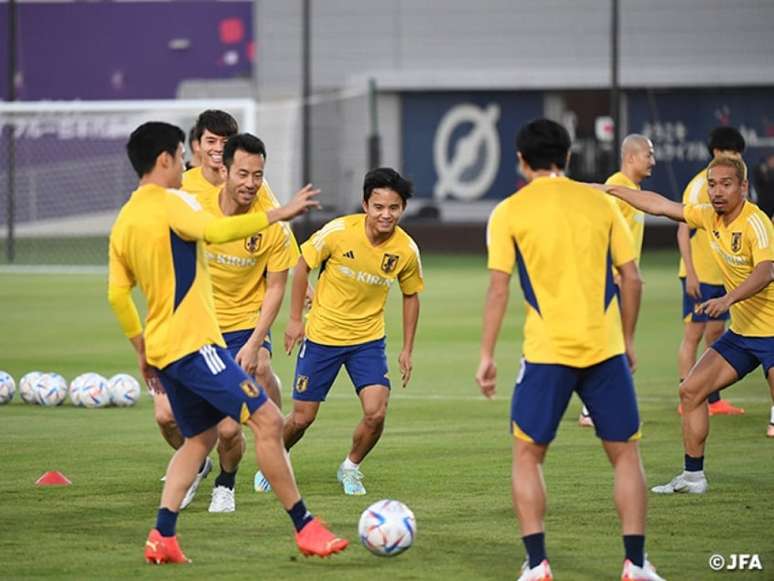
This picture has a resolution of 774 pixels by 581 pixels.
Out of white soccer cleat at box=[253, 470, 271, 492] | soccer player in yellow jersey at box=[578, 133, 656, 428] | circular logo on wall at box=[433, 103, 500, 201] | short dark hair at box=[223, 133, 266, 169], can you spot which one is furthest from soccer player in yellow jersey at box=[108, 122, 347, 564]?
circular logo on wall at box=[433, 103, 500, 201]

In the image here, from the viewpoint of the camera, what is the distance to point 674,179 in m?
42.9

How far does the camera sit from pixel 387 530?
8648mm

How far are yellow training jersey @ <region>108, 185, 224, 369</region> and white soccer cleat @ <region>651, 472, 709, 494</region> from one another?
146 inches

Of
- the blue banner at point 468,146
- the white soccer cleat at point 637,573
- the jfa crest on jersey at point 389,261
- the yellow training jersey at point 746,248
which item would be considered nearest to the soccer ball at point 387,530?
the white soccer cleat at point 637,573

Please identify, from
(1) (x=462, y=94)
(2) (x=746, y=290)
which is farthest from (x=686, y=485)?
(1) (x=462, y=94)

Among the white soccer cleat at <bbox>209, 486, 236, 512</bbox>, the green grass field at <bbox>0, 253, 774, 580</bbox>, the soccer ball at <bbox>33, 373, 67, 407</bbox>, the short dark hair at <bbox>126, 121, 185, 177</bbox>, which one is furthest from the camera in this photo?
the soccer ball at <bbox>33, 373, 67, 407</bbox>

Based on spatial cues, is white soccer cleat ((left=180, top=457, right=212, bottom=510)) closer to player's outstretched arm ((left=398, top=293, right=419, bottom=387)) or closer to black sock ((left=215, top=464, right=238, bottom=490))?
black sock ((left=215, top=464, right=238, bottom=490))

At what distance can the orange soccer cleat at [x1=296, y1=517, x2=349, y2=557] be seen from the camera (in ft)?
28.3

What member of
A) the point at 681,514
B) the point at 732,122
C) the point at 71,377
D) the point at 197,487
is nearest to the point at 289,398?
the point at 71,377

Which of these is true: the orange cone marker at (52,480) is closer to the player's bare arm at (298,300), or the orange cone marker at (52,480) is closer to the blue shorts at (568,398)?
the player's bare arm at (298,300)

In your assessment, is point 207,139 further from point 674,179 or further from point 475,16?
point 475,16

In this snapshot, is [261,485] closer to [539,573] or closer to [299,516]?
[299,516]

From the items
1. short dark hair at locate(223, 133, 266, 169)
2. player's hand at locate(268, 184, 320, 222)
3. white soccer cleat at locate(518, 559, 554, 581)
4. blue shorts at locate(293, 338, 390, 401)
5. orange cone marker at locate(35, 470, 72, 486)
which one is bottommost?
orange cone marker at locate(35, 470, 72, 486)

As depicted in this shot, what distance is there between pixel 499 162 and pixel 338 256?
35.4 m
